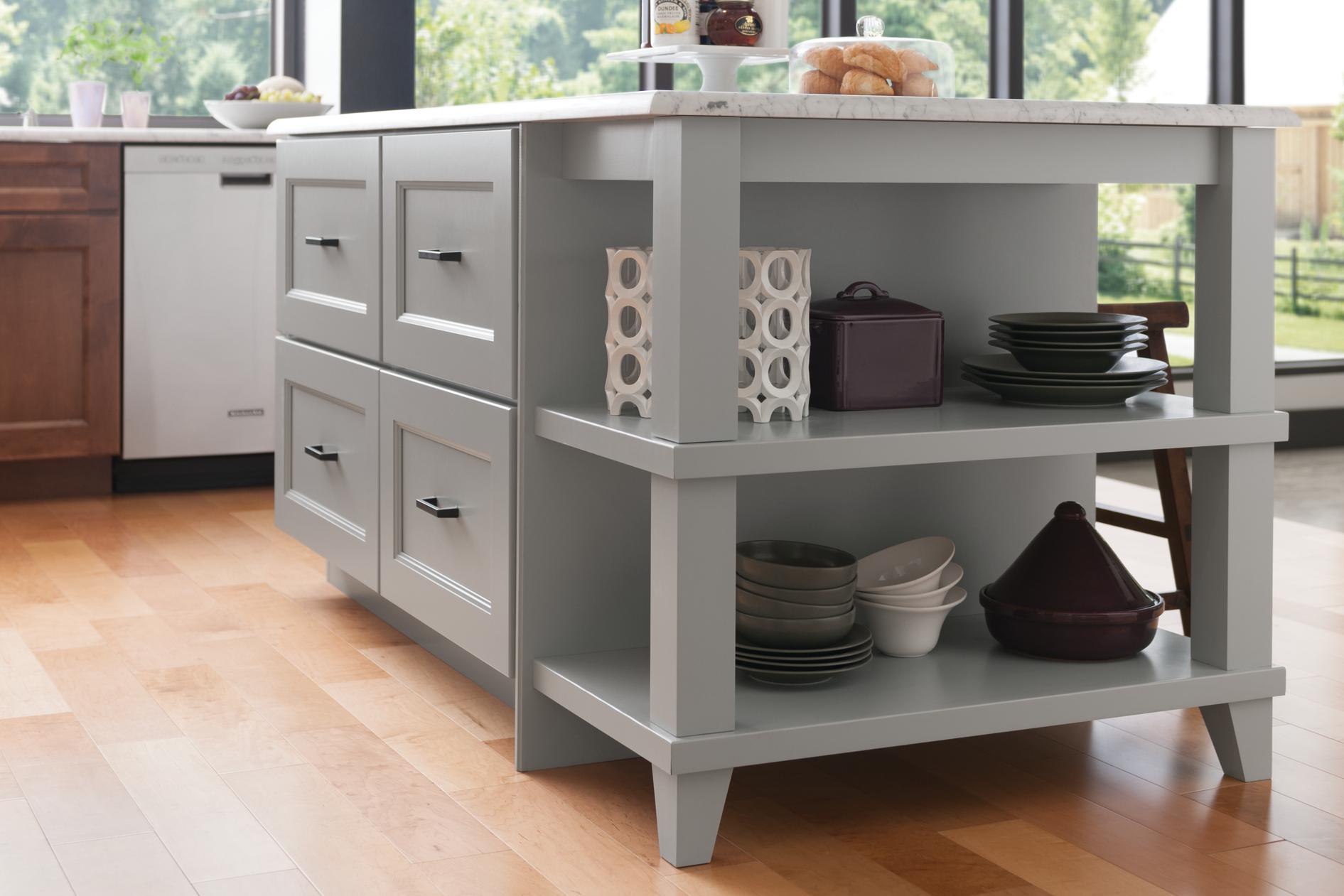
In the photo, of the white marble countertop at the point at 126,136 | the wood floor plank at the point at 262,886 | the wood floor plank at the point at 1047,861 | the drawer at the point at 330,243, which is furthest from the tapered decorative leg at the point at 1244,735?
the white marble countertop at the point at 126,136

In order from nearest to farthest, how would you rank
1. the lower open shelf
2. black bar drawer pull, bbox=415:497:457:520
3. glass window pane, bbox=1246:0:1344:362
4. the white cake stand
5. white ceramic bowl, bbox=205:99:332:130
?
the lower open shelf
the white cake stand
black bar drawer pull, bbox=415:497:457:520
white ceramic bowl, bbox=205:99:332:130
glass window pane, bbox=1246:0:1344:362

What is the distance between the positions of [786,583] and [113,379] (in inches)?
103

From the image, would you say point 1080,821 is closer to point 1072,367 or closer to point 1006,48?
point 1072,367

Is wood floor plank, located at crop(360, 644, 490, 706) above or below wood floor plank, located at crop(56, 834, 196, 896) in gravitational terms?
above

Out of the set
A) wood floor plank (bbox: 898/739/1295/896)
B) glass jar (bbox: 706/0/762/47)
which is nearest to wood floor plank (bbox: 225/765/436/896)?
wood floor plank (bbox: 898/739/1295/896)

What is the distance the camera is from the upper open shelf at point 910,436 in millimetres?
1711

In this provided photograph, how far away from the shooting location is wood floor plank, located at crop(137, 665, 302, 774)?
207cm

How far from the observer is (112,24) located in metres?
4.45

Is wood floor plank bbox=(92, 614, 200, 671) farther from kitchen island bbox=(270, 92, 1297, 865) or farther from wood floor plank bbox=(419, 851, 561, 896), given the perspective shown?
wood floor plank bbox=(419, 851, 561, 896)

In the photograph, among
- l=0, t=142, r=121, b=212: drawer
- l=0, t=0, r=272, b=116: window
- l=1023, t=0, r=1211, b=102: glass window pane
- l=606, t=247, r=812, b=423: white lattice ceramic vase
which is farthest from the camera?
l=1023, t=0, r=1211, b=102: glass window pane

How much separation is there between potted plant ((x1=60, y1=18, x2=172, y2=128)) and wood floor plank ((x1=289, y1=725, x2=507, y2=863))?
8.77 ft

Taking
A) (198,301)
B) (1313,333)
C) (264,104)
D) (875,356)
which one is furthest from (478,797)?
(1313,333)

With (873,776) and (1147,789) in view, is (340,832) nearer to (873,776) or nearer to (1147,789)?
(873,776)

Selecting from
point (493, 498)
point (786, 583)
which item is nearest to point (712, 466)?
point (786, 583)
